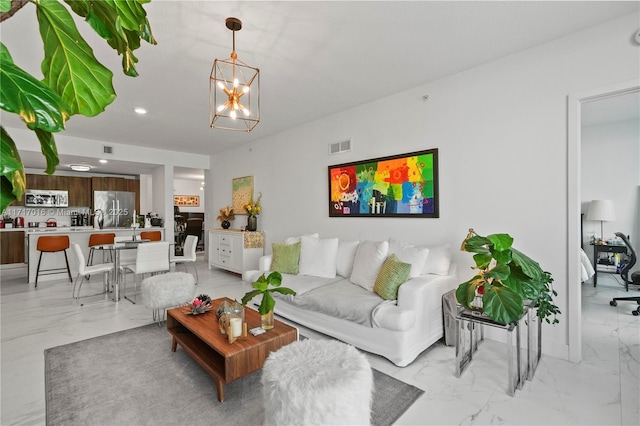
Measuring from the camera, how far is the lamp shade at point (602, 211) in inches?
162

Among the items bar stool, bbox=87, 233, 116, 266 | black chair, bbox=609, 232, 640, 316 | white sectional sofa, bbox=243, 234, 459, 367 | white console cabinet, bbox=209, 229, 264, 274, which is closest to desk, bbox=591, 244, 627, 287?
black chair, bbox=609, 232, 640, 316

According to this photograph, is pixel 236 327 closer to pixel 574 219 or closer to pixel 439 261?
pixel 439 261

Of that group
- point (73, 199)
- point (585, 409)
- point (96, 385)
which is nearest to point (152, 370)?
point (96, 385)

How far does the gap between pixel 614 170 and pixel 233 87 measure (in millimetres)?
5190

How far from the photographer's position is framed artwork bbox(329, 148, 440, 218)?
11.1 feet

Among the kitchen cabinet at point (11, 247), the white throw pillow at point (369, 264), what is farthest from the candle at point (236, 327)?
the kitchen cabinet at point (11, 247)

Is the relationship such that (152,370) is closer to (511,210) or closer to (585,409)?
(585,409)

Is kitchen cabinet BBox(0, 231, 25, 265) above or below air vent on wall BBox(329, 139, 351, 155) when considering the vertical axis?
below

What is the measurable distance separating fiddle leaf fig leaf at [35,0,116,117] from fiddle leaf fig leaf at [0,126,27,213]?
221 millimetres

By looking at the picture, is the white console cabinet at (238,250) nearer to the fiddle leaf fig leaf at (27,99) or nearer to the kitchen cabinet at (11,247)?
the kitchen cabinet at (11,247)

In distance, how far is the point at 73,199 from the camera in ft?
25.1

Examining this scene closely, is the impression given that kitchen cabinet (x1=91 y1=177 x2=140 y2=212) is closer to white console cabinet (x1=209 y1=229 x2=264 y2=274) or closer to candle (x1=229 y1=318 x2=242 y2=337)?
white console cabinet (x1=209 y1=229 x2=264 y2=274)

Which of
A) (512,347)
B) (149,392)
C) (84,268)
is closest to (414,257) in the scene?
(512,347)

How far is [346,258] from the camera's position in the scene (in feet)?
12.2
